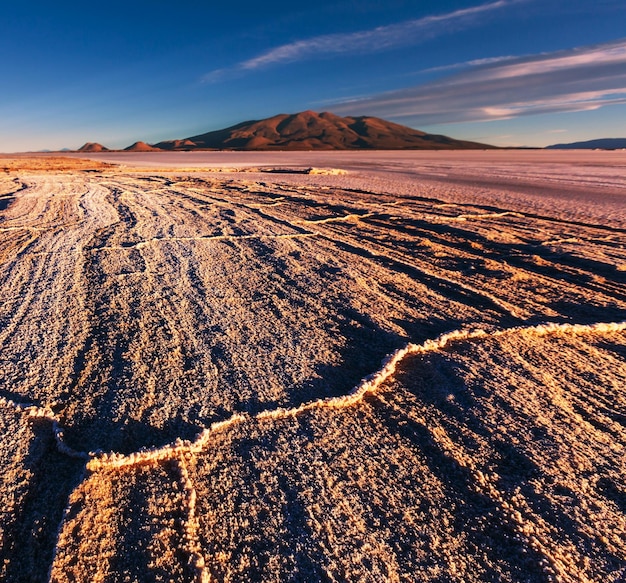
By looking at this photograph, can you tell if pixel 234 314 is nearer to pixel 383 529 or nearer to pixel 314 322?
pixel 314 322

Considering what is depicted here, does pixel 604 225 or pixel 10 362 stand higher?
pixel 604 225

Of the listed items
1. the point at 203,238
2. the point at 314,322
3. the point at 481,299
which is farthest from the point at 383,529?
the point at 203,238

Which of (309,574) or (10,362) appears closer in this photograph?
(309,574)

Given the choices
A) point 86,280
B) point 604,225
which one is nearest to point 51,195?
point 86,280

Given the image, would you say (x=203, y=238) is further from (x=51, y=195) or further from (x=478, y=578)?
(x=51, y=195)

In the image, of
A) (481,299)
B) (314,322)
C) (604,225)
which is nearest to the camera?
(314,322)

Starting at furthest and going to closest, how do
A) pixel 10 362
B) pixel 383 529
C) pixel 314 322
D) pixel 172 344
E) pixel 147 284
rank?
1. pixel 147 284
2. pixel 314 322
3. pixel 172 344
4. pixel 10 362
5. pixel 383 529
